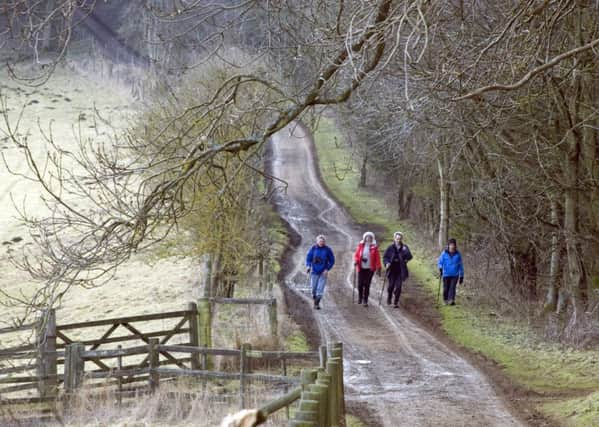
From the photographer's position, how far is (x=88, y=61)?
203 ft

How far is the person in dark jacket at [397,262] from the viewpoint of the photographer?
20938mm

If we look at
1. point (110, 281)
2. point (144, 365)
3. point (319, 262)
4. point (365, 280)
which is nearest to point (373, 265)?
point (365, 280)

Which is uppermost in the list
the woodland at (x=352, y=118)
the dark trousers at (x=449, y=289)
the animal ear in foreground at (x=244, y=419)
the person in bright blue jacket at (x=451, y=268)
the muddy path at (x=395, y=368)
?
the woodland at (x=352, y=118)

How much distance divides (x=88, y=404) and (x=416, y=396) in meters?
4.82

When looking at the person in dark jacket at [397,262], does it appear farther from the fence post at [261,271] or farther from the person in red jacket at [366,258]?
the fence post at [261,271]

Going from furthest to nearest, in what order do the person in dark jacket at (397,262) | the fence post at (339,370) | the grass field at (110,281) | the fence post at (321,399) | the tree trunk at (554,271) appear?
the person in dark jacket at (397,262) → the tree trunk at (554,271) → the grass field at (110,281) → the fence post at (339,370) → the fence post at (321,399)

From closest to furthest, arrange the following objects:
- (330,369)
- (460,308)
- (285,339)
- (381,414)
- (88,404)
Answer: (330,369) → (381,414) → (88,404) → (285,339) → (460,308)

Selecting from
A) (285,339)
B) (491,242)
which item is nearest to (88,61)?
(491,242)

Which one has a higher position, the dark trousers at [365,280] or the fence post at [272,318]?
the dark trousers at [365,280]

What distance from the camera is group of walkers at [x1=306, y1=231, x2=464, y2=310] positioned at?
20.6 metres

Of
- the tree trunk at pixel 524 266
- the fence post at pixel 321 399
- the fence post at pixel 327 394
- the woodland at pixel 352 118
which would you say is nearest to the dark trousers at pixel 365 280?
the woodland at pixel 352 118

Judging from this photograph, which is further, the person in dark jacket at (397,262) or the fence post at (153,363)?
the person in dark jacket at (397,262)

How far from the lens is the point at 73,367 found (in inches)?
522

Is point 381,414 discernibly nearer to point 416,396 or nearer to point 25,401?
point 416,396
